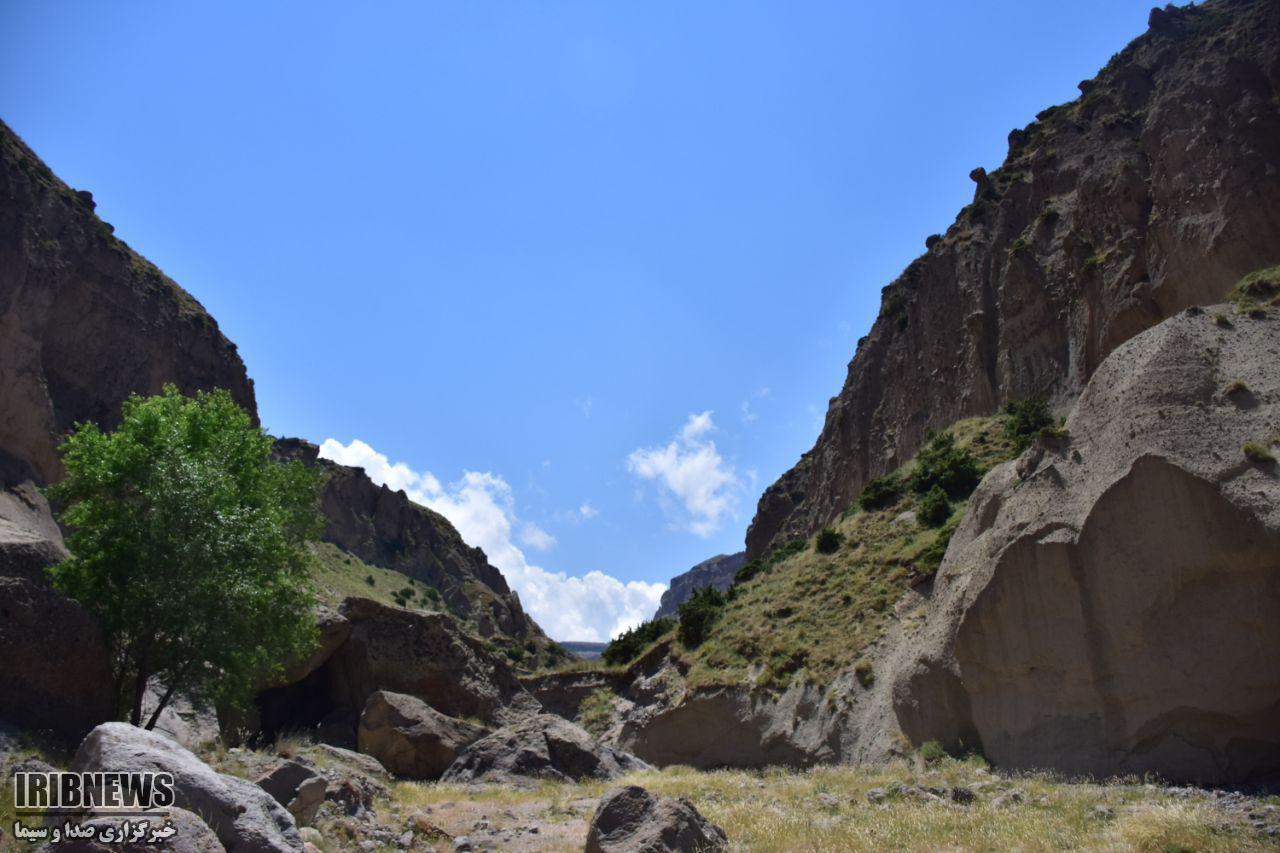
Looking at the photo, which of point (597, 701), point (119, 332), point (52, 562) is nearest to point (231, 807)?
point (52, 562)

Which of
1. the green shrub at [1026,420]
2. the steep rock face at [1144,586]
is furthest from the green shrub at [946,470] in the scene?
the steep rock face at [1144,586]

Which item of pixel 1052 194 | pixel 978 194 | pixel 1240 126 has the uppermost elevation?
pixel 978 194

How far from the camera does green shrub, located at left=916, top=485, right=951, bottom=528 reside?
116 feet

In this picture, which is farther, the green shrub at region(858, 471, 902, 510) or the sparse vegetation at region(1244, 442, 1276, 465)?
the green shrub at region(858, 471, 902, 510)

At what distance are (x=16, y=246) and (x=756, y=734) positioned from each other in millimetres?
67316

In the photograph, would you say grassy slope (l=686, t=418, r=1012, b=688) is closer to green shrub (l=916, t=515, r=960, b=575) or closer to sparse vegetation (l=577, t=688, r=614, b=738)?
green shrub (l=916, t=515, r=960, b=575)

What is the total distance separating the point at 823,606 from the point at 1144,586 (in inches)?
691

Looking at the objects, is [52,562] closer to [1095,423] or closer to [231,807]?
[231,807]

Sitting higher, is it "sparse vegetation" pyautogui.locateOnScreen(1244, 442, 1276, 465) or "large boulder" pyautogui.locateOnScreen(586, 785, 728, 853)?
"sparse vegetation" pyautogui.locateOnScreen(1244, 442, 1276, 465)

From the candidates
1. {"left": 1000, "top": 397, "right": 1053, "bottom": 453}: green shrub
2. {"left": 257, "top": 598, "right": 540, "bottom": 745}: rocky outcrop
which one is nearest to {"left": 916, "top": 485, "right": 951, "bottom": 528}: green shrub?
{"left": 1000, "top": 397, "right": 1053, "bottom": 453}: green shrub

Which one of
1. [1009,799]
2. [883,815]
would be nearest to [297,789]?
[883,815]

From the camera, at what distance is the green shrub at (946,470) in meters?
38.0

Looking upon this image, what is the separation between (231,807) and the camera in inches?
337

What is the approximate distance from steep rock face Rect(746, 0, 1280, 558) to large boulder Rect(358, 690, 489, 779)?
109ft
